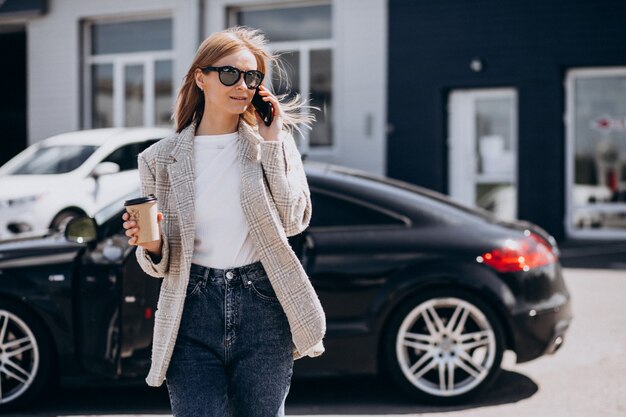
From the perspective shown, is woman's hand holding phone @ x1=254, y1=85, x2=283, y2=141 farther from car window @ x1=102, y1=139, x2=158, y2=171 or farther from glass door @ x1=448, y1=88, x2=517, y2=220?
glass door @ x1=448, y1=88, x2=517, y2=220

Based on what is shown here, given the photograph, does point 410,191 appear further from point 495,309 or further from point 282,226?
point 282,226

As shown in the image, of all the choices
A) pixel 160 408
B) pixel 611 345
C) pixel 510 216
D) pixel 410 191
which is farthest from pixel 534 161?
pixel 160 408

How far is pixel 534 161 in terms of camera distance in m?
14.5

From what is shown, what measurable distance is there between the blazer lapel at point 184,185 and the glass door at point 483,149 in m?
12.6

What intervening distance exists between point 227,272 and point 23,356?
9.37ft

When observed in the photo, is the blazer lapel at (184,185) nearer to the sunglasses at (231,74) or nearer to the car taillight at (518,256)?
the sunglasses at (231,74)

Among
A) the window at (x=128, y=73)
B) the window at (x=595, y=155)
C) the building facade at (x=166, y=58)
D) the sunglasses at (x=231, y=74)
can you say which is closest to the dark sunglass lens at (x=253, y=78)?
the sunglasses at (x=231, y=74)

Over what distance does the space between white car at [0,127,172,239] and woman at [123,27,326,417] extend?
7875mm

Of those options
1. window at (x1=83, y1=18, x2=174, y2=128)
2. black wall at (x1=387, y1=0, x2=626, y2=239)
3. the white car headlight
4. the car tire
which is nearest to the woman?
the car tire

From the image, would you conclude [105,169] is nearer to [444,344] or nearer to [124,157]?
[124,157]

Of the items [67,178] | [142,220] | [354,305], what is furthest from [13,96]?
[142,220]

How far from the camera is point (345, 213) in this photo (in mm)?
5406

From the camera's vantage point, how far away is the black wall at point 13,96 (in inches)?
757

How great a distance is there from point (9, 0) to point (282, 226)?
1729 centimetres
